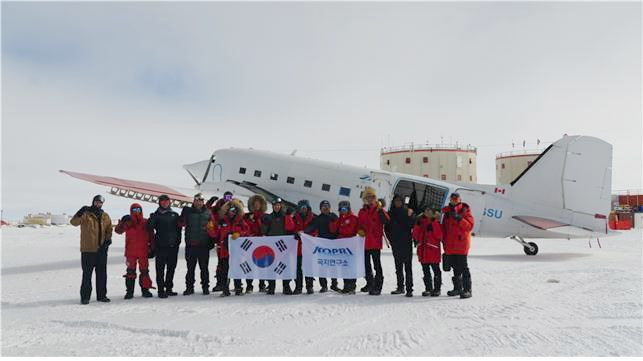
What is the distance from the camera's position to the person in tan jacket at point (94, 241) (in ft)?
25.9

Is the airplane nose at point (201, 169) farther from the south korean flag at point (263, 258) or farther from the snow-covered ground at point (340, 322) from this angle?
the south korean flag at point (263, 258)

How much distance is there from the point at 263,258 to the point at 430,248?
323 centimetres

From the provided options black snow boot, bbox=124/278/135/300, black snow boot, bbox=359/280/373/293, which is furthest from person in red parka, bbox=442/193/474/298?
black snow boot, bbox=124/278/135/300

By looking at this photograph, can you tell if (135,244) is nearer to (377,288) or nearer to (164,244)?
(164,244)

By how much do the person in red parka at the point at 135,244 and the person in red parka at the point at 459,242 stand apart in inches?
220

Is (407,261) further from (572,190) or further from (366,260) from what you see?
(572,190)

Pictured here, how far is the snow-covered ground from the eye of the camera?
501cm

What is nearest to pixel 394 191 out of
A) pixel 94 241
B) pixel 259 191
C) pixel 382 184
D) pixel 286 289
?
pixel 382 184

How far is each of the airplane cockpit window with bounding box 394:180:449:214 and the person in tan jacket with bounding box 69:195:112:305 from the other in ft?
34.6

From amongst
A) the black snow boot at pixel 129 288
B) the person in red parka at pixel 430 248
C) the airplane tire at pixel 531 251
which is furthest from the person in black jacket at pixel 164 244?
the airplane tire at pixel 531 251

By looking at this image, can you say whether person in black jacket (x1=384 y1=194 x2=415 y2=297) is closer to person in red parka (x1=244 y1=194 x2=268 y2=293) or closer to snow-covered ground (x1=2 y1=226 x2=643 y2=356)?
snow-covered ground (x1=2 y1=226 x2=643 y2=356)

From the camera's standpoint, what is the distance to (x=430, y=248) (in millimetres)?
8398

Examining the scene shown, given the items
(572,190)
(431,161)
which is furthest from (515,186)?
(431,161)

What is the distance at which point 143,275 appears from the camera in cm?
A: 835
